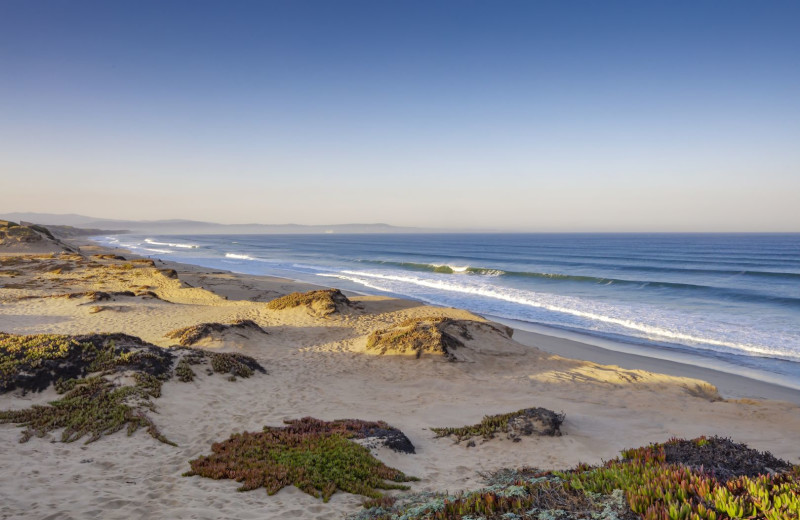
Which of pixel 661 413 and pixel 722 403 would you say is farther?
pixel 722 403

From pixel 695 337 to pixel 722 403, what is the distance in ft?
37.2

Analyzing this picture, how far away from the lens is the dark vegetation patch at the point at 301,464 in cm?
632

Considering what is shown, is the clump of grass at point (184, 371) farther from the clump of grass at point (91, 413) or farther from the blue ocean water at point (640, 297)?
the blue ocean water at point (640, 297)

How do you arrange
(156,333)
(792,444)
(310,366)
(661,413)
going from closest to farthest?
(792,444)
(661,413)
(310,366)
(156,333)

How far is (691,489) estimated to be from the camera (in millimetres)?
4020

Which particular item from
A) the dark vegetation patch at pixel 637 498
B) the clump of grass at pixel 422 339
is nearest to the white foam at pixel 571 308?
the clump of grass at pixel 422 339

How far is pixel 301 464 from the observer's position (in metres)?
6.84

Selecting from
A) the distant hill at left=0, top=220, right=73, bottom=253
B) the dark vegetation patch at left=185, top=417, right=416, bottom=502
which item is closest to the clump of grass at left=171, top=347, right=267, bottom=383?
the dark vegetation patch at left=185, top=417, right=416, bottom=502

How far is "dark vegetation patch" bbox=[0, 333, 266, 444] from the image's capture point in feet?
27.1

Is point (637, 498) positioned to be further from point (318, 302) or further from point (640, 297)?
point (640, 297)

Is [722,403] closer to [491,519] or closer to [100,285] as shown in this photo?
[491,519]

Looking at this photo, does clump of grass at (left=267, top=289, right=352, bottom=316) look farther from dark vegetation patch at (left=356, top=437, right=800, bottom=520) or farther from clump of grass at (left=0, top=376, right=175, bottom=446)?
dark vegetation patch at (left=356, top=437, right=800, bottom=520)

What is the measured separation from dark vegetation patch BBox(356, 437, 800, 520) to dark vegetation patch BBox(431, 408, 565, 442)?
3437 mm

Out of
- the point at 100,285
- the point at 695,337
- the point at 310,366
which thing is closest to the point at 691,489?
the point at 310,366
